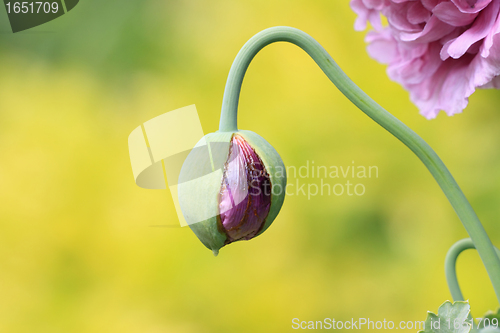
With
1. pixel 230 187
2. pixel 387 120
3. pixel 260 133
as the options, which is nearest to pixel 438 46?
pixel 387 120

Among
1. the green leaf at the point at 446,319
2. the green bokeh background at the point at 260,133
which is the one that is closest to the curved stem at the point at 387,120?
the green leaf at the point at 446,319

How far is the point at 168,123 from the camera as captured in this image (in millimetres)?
364

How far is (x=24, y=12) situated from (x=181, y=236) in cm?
61

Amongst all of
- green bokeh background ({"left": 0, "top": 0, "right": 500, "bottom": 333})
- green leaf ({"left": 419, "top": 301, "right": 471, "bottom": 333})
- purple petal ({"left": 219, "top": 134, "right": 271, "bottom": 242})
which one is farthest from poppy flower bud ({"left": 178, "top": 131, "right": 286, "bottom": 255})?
green bokeh background ({"left": 0, "top": 0, "right": 500, "bottom": 333})

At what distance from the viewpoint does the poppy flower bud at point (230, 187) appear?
0.28m

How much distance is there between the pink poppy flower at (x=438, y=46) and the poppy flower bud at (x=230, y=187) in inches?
5.5

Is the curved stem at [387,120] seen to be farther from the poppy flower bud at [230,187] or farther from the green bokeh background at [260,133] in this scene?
the green bokeh background at [260,133]

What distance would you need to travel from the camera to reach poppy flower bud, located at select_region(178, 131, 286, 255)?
0.28 metres

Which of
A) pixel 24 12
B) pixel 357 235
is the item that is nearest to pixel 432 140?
pixel 357 235

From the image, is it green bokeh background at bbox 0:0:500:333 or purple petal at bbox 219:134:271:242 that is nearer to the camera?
purple petal at bbox 219:134:271:242

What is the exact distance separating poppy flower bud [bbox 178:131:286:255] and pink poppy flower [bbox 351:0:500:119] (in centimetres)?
14

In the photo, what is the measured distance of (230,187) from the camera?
0.28 meters

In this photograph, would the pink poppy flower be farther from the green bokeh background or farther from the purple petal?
the green bokeh background

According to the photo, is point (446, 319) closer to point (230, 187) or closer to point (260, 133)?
point (230, 187)
